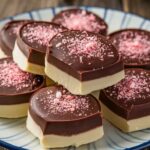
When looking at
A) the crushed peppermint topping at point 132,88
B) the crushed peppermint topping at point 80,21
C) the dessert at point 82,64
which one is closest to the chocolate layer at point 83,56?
the dessert at point 82,64

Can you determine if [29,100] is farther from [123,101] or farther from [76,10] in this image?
[76,10]

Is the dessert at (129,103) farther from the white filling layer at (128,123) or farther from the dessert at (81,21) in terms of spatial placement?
the dessert at (81,21)

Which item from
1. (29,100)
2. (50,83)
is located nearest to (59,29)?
(50,83)

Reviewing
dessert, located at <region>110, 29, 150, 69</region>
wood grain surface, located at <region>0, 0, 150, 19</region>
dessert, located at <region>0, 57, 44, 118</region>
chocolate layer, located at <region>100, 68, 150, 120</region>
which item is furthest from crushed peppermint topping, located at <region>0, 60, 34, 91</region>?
wood grain surface, located at <region>0, 0, 150, 19</region>

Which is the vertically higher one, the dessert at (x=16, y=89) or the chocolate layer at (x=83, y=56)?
the chocolate layer at (x=83, y=56)

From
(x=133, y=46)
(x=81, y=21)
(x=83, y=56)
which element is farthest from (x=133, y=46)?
(x=83, y=56)

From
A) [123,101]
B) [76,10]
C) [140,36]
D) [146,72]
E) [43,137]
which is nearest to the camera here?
[43,137]
